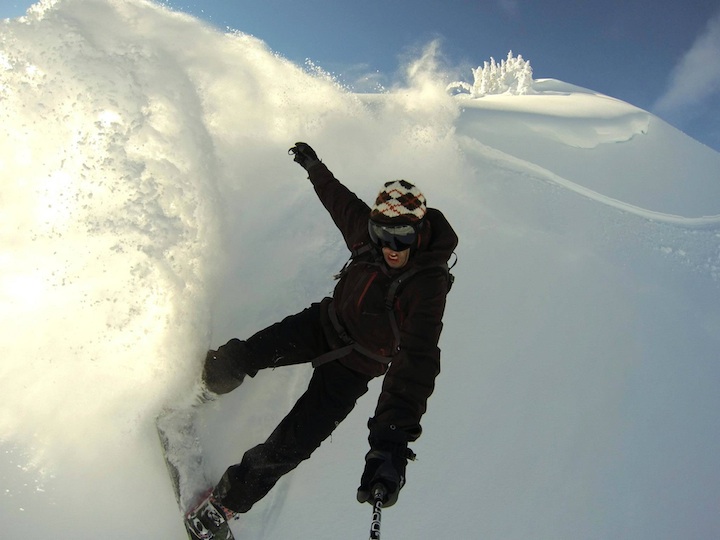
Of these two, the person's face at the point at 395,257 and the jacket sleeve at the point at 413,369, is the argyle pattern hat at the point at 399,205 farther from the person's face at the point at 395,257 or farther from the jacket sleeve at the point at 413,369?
the jacket sleeve at the point at 413,369

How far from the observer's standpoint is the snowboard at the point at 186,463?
9.07 feet

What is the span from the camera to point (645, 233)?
711 centimetres

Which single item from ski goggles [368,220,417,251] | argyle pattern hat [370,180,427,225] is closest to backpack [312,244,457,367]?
ski goggles [368,220,417,251]

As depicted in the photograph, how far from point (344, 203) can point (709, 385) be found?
4.20 meters

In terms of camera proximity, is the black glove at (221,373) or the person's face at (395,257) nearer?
the person's face at (395,257)

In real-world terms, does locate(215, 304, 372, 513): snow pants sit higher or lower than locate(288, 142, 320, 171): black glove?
lower

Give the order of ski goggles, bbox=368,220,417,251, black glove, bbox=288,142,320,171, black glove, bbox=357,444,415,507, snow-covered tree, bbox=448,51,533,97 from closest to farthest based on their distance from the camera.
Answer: black glove, bbox=357,444,415,507
ski goggles, bbox=368,220,417,251
black glove, bbox=288,142,320,171
snow-covered tree, bbox=448,51,533,97

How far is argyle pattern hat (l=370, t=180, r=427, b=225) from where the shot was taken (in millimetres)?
2307

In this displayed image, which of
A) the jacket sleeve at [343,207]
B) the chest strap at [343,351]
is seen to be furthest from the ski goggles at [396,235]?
the chest strap at [343,351]

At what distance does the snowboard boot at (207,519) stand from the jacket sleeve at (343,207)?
173 cm

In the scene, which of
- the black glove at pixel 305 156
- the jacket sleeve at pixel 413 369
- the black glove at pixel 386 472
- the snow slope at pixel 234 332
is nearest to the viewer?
the black glove at pixel 386 472

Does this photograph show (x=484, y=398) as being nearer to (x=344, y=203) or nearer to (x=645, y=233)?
(x=344, y=203)

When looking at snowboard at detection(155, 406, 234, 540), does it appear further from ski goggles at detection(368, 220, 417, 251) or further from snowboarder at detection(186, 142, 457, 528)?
ski goggles at detection(368, 220, 417, 251)

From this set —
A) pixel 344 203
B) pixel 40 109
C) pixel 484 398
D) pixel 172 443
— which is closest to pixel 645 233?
pixel 484 398
